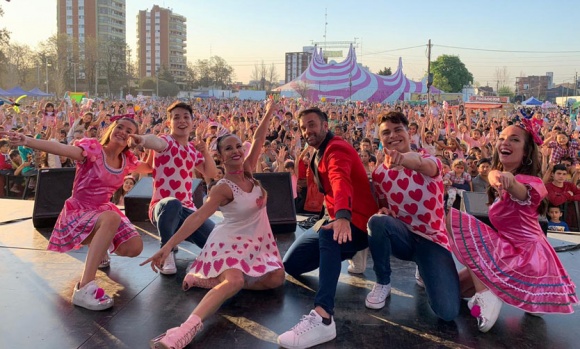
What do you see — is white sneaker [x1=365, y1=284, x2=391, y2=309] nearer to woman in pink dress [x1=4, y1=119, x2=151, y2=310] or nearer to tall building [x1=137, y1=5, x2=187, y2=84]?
woman in pink dress [x1=4, y1=119, x2=151, y2=310]

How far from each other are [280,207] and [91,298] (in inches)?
92.1

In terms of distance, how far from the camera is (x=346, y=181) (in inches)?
118

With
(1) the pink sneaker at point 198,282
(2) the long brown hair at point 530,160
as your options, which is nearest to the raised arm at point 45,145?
(1) the pink sneaker at point 198,282

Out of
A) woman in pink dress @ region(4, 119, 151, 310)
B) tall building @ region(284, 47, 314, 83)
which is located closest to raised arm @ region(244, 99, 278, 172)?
woman in pink dress @ region(4, 119, 151, 310)

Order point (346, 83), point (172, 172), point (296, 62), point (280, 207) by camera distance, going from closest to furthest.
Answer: point (172, 172) → point (280, 207) → point (346, 83) → point (296, 62)

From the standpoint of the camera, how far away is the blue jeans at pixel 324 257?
2.84m

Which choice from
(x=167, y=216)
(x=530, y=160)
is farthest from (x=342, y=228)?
(x=167, y=216)

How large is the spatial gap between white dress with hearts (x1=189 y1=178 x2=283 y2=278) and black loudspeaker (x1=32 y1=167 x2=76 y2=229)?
262 cm

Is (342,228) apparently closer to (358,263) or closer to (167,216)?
(358,263)

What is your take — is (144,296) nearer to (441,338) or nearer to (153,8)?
(441,338)

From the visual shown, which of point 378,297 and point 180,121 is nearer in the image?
point 378,297

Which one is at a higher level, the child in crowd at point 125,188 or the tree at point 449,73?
the tree at point 449,73

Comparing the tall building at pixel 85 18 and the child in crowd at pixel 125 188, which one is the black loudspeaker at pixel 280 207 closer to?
the child in crowd at pixel 125 188

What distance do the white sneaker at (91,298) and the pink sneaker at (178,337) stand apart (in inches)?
26.6
